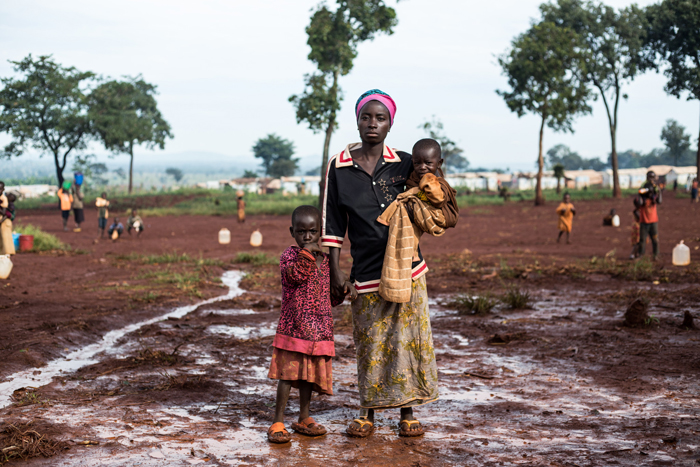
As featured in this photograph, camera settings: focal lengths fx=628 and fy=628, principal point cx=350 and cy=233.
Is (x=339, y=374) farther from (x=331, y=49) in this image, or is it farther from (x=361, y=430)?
(x=331, y=49)

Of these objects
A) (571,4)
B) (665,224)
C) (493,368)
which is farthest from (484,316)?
(571,4)

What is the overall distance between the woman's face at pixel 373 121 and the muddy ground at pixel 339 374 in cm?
168

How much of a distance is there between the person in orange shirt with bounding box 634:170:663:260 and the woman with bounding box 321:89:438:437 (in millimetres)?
9445

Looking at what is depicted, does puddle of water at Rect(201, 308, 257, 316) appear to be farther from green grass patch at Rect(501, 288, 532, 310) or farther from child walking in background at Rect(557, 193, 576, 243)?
child walking in background at Rect(557, 193, 576, 243)

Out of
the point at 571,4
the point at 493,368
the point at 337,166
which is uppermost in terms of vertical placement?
the point at 571,4

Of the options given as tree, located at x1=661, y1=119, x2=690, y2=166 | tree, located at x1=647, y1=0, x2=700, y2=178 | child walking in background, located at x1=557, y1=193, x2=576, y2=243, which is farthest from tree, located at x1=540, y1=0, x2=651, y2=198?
tree, located at x1=661, y1=119, x2=690, y2=166

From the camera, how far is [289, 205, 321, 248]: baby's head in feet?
11.5

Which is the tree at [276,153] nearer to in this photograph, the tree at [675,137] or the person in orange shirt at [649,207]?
the tree at [675,137]

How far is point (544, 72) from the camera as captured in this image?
3278 cm

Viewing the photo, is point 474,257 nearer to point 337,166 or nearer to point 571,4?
point 337,166

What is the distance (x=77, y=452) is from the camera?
10.4 ft

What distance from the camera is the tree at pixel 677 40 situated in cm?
2733

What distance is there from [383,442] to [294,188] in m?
67.4

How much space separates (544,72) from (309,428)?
107 ft
